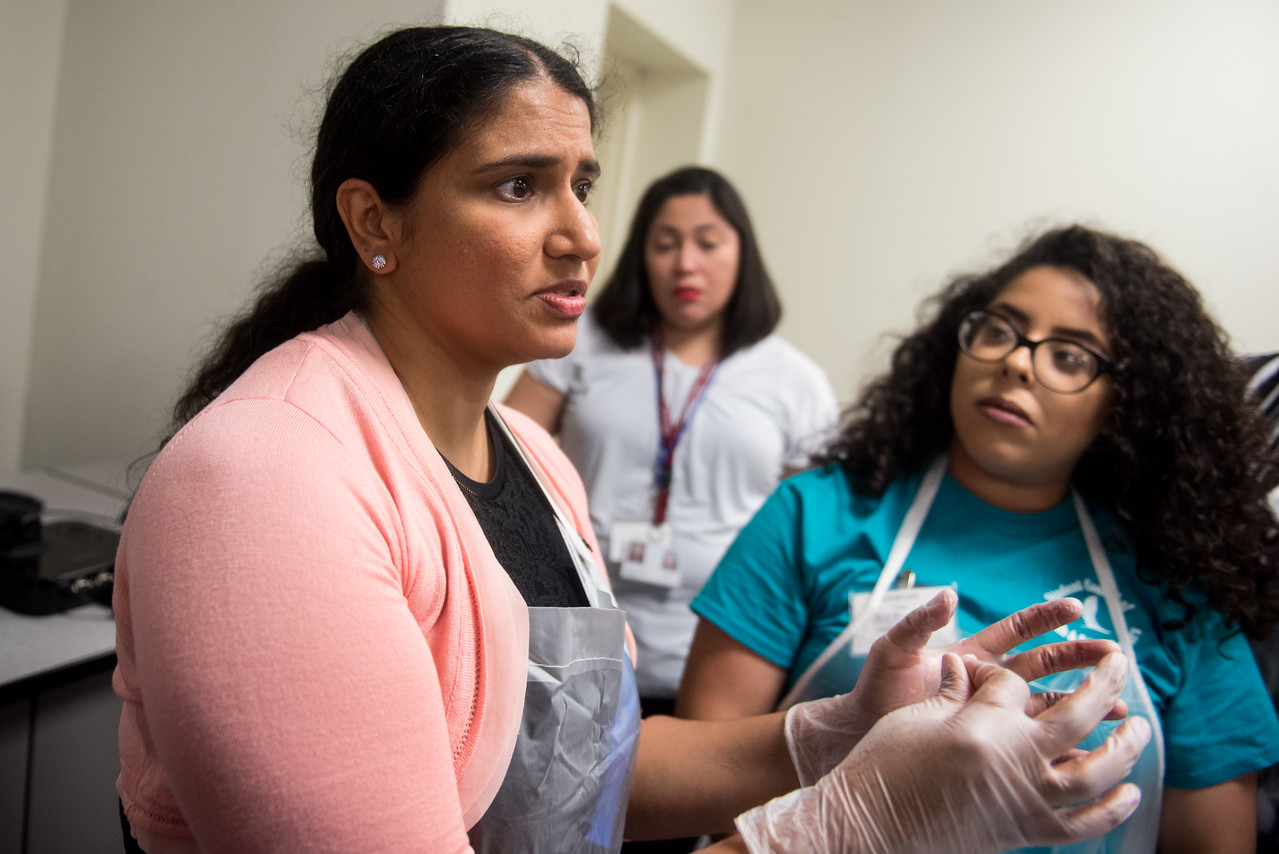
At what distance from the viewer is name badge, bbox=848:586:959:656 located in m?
1.21

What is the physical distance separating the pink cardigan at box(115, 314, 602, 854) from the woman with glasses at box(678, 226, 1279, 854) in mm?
672

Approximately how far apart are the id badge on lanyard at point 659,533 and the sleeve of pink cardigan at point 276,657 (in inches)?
54.1

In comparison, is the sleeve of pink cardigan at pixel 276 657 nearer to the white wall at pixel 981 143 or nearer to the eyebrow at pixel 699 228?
the eyebrow at pixel 699 228

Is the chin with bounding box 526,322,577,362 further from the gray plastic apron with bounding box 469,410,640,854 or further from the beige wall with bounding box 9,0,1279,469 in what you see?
the beige wall with bounding box 9,0,1279,469

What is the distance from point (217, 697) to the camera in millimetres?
578

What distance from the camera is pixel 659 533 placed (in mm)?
2057

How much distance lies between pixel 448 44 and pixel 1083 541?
3.91 ft

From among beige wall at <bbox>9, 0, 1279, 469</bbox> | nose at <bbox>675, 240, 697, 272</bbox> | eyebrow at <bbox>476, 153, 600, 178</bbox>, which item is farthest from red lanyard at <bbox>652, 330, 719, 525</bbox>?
eyebrow at <bbox>476, 153, 600, 178</bbox>

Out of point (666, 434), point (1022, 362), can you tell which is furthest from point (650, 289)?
point (1022, 362)

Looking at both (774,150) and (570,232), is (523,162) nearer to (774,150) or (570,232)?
(570,232)

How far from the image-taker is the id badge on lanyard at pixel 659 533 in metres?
2.02

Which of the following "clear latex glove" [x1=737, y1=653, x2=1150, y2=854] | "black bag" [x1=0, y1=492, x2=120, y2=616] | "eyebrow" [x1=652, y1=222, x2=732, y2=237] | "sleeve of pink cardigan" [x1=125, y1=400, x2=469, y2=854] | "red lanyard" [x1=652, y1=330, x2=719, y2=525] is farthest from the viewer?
"eyebrow" [x1=652, y1=222, x2=732, y2=237]

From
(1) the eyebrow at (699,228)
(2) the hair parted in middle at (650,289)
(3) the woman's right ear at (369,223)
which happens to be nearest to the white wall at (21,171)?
(2) the hair parted in middle at (650,289)

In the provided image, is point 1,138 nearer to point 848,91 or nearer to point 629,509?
point 629,509
